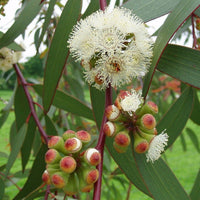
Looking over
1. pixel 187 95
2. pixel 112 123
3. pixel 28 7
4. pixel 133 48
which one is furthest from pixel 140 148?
pixel 28 7

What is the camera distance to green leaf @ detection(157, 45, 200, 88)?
62 centimetres

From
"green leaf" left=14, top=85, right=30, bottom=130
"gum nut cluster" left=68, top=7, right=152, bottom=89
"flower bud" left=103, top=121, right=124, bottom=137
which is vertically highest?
"gum nut cluster" left=68, top=7, right=152, bottom=89

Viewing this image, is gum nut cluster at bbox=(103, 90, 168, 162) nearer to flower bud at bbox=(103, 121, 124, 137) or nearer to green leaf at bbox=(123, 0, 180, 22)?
flower bud at bbox=(103, 121, 124, 137)

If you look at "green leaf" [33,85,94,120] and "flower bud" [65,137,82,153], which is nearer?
"flower bud" [65,137,82,153]

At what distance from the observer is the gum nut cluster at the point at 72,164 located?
489mm

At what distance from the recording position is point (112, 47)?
0.56 m

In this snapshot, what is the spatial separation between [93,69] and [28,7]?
357 mm

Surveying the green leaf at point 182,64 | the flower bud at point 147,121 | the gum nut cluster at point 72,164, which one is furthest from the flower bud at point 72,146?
the green leaf at point 182,64

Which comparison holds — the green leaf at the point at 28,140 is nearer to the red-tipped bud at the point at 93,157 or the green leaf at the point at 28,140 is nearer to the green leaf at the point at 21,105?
the green leaf at the point at 21,105

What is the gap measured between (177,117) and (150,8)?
0.30 metres

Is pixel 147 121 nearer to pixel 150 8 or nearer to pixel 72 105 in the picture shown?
pixel 150 8

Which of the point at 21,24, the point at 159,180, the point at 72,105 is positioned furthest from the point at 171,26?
the point at 72,105

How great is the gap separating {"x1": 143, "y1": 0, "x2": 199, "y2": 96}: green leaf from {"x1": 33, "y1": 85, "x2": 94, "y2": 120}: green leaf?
43 cm

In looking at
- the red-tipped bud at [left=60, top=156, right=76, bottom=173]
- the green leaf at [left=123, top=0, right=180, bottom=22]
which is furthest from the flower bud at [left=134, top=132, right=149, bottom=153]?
the green leaf at [left=123, top=0, right=180, bottom=22]
